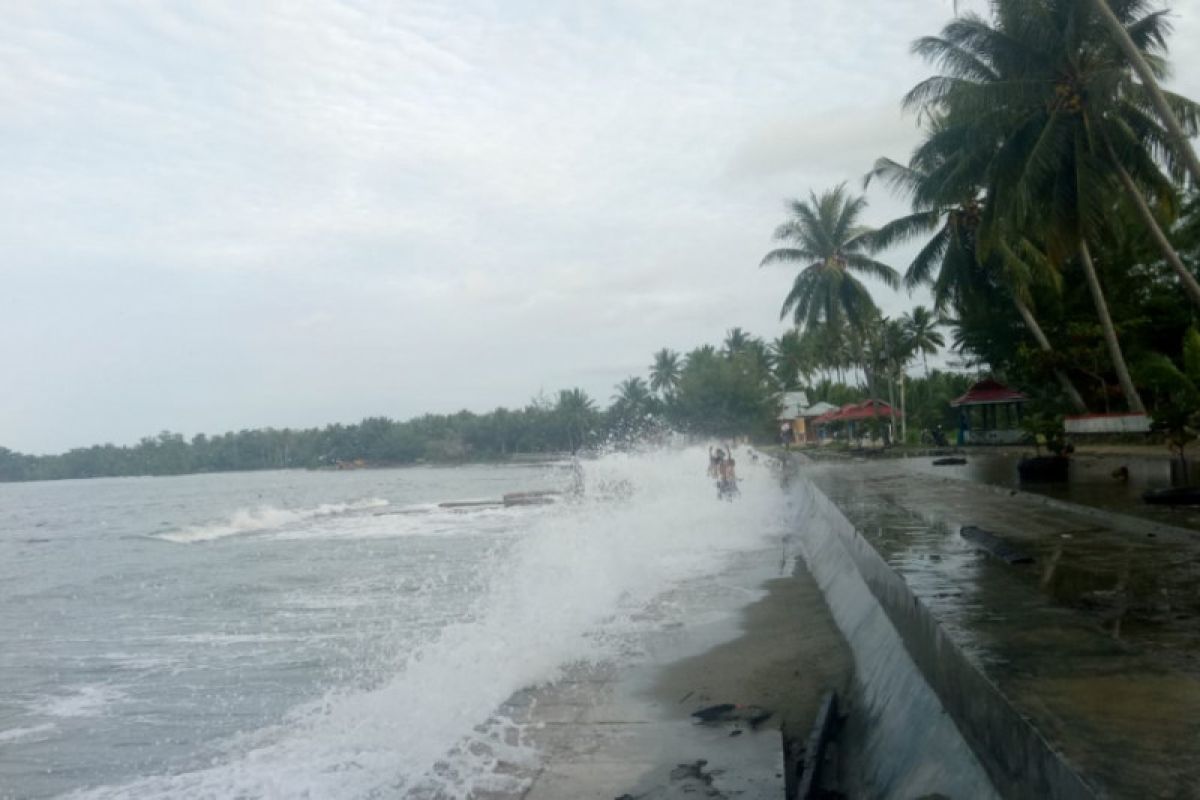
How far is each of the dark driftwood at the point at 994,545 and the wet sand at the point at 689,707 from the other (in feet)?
5.03

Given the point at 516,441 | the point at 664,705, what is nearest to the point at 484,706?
the point at 664,705

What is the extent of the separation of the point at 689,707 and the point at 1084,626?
10.7 feet

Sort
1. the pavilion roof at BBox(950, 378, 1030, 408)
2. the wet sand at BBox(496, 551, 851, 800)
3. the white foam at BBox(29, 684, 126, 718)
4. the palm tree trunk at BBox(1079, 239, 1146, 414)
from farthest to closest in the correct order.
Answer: the pavilion roof at BBox(950, 378, 1030, 408), the palm tree trunk at BBox(1079, 239, 1146, 414), the white foam at BBox(29, 684, 126, 718), the wet sand at BBox(496, 551, 851, 800)

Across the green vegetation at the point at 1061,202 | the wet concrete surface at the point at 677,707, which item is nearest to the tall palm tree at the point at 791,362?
the green vegetation at the point at 1061,202

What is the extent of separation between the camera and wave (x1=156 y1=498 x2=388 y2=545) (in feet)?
117

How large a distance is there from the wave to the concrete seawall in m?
29.3

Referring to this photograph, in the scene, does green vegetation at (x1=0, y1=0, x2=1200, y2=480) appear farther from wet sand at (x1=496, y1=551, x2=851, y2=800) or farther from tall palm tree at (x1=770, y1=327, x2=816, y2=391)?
tall palm tree at (x1=770, y1=327, x2=816, y2=391)

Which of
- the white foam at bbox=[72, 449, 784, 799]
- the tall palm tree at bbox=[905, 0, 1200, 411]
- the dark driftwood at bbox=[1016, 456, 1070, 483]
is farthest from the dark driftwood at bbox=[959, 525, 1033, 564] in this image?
the tall palm tree at bbox=[905, 0, 1200, 411]

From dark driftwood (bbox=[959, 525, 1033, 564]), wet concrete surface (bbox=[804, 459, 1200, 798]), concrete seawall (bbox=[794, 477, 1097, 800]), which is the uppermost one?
dark driftwood (bbox=[959, 525, 1033, 564])

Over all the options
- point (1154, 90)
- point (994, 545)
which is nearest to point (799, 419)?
point (1154, 90)

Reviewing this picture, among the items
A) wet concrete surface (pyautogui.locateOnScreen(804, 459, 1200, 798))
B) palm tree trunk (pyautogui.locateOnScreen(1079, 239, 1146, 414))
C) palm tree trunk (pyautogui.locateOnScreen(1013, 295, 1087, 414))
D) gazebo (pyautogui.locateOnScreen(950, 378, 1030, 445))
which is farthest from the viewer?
gazebo (pyautogui.locateOnScreen(950, 378, 1030, 445))

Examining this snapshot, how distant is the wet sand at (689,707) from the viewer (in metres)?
6.34

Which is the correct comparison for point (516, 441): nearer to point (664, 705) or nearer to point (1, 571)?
point (1, 571)

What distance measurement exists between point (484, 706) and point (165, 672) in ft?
16.0
